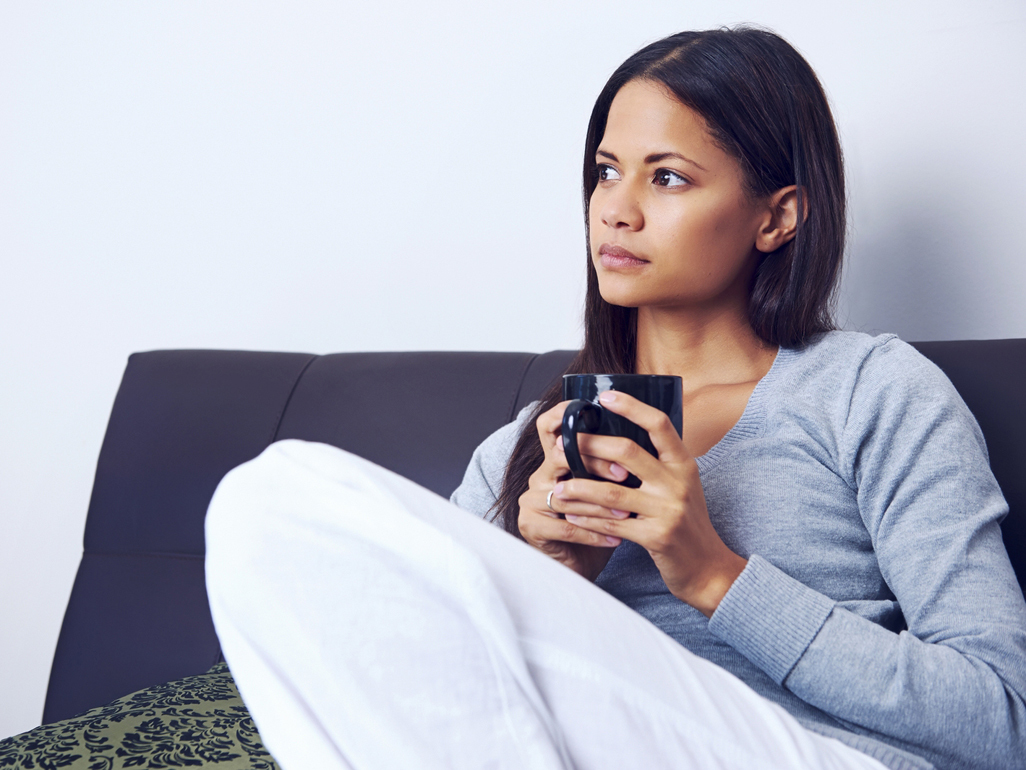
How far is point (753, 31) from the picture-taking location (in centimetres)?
106

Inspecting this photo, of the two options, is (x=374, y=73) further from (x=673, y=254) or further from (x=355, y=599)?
(x=355, y=599)

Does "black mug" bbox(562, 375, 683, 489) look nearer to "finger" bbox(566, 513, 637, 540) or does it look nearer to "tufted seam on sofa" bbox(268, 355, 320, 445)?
"finger" bbox(566, 513, 637, 540)

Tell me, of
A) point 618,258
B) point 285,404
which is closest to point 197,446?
point 285,404

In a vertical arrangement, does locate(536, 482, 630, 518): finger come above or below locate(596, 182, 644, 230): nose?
below

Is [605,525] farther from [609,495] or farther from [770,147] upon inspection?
[770,147]

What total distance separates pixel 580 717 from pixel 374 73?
1386 mm

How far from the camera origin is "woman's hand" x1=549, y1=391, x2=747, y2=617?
740 millimetres

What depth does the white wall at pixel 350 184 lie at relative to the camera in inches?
50.2

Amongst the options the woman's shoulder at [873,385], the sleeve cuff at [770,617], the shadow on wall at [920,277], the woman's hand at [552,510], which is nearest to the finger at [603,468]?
the woman's hand at [552,510]

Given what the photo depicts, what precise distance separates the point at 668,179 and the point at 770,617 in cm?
50

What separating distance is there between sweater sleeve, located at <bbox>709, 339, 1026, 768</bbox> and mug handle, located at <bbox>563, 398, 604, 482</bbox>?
191 mm

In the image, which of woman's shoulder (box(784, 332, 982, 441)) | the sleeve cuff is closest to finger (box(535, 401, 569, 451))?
the sleeve cuff

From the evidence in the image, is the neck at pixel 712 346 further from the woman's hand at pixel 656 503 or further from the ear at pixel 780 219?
the woman's hand at pixel 656 503

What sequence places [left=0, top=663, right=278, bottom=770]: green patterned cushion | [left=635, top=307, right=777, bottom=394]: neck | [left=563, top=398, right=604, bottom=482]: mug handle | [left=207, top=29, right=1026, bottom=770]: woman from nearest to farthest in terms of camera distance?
[left=207, top=29, right=1026, bottom=770]: woman < [left=563, top=398, right=604, bottom=482]: mug handle < [left=0, top=663, right=278, bottom=770]: green patterned cushion < [left=635, top=307, right=777, bottom=394]: neck
